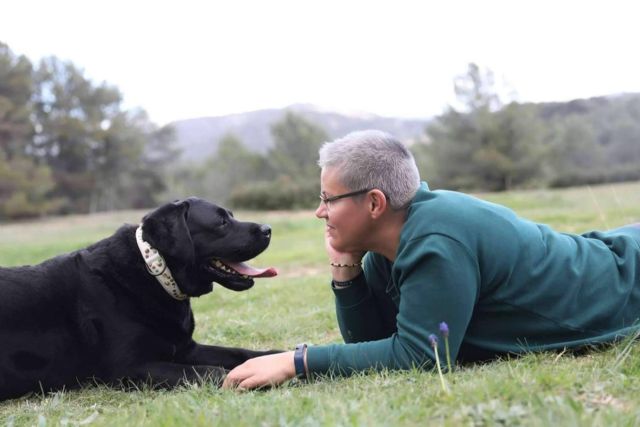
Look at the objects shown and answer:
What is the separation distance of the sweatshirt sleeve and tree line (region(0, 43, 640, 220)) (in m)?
32.4

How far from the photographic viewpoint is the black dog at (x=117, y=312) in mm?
3740

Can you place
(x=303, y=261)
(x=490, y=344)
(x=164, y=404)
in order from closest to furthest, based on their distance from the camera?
(x=164, y=404), (x=490, y=344), (x=303, y=261)

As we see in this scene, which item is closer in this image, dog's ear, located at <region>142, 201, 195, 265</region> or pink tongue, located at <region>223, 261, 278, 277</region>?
dog's ear, located at <region>142, 201, 195, 265</region>

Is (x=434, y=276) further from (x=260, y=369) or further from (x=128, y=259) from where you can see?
(x=128, y=259)

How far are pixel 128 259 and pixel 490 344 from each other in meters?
2.29

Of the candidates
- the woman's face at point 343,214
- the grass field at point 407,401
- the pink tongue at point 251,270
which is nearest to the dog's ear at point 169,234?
the pink tongue at point 251,270

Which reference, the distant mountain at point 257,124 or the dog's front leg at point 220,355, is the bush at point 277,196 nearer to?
the dog's front leg at point 220,355

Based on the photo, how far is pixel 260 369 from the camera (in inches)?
122

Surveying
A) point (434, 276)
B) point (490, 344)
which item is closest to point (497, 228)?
point (434, 276)

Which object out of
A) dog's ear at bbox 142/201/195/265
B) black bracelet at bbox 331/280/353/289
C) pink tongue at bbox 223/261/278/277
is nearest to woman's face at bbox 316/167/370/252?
black bracelet at bbox 331/280/353/289

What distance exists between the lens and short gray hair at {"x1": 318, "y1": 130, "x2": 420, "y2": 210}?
3.00 metres

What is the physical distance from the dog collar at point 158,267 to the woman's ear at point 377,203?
5.09 feet

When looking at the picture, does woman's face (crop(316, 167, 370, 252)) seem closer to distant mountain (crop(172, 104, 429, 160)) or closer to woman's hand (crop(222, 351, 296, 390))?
woman's hand (crop(222, 351, 296, 390))

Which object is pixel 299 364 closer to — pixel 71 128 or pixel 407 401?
pixel 407 401
